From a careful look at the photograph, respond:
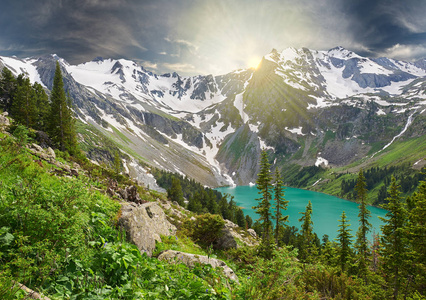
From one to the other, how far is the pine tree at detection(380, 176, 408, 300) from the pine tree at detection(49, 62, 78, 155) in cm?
4792

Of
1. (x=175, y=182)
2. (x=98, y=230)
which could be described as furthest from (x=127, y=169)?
(x=98, y=230)

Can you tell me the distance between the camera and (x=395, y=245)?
21.9 metres

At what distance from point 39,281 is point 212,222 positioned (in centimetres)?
1636

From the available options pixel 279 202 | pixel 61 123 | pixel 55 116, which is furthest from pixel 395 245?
pixel 55 116

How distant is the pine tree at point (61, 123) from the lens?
129 ft

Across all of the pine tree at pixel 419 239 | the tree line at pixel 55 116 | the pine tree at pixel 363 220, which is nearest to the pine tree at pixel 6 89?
the tree line at pixel 55 116

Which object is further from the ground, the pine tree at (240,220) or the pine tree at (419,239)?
the pine tree at (419,239)

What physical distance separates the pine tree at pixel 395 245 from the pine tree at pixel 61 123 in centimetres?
4792

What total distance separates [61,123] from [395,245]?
52.1 meters

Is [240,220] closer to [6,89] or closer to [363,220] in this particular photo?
[363,220]

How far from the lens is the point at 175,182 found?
78500mm

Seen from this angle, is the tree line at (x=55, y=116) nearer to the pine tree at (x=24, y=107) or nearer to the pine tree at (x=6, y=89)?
the pine tree at (x=24, y=107)

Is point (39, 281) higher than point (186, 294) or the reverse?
higher

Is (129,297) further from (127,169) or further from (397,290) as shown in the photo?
(127,169)
